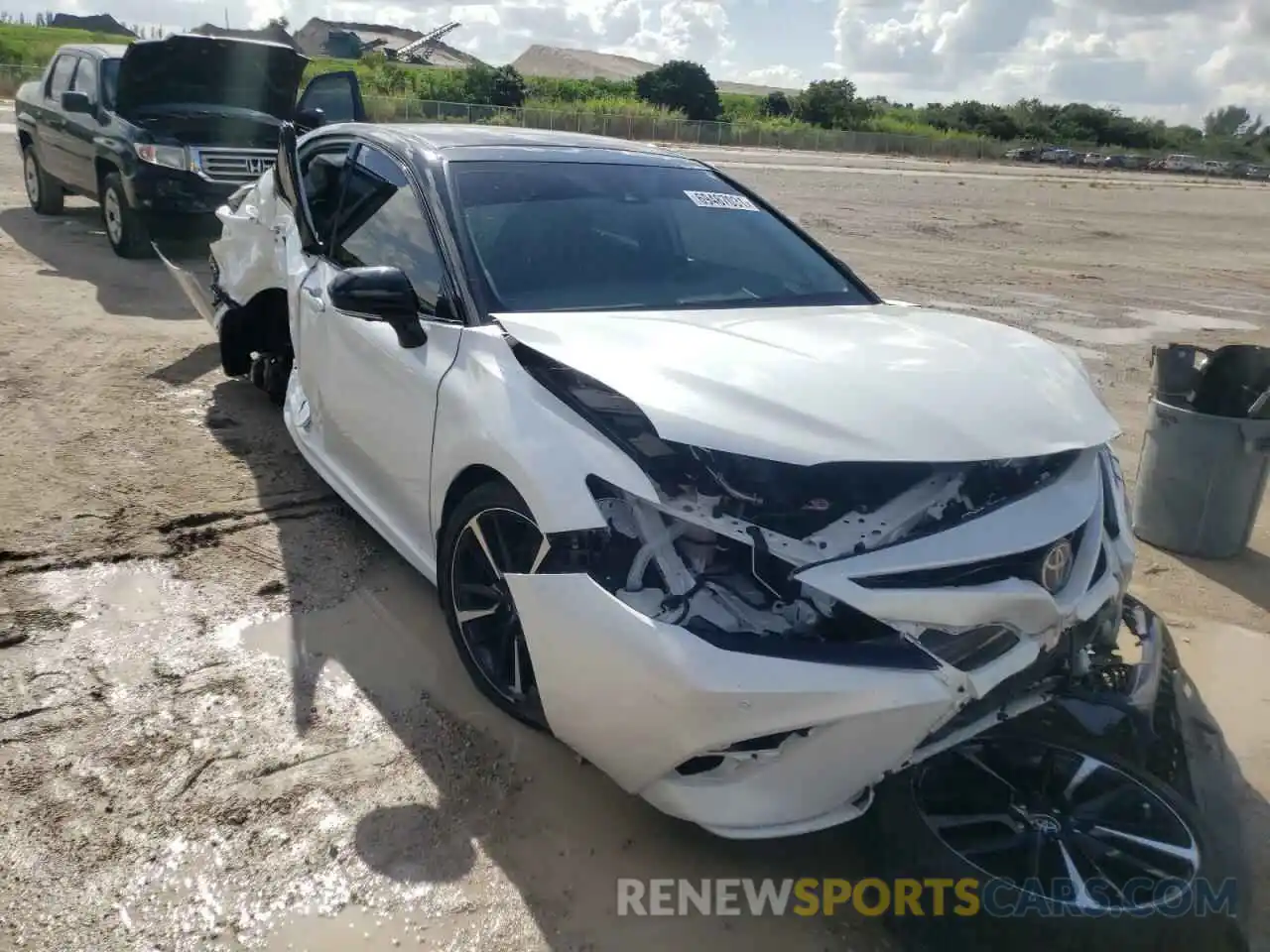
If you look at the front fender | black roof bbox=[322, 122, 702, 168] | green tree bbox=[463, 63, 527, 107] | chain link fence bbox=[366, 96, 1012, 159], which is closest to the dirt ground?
the front fender

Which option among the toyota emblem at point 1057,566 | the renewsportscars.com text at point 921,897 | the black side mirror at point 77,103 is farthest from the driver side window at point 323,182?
the black side mirror at point 77,103

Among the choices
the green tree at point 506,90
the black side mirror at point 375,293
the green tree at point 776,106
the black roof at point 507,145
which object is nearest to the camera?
the black side mirror at point 375,293

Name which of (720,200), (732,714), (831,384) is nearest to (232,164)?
(720,200)

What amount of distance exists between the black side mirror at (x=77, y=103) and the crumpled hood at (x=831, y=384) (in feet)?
27.6

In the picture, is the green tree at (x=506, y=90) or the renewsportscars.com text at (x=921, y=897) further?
the green tree at (x=506, y=90)

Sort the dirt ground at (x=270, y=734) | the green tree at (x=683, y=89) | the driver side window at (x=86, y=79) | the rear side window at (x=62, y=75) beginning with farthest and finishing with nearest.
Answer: the green tree at (x=683, y=89)
the rear side window at (x=62, y=75)
the driver side window at (x=86, y=79)
the dirt ground at (x=270, y=734)

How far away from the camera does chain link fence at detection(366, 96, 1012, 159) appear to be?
41.3m

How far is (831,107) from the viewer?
79375mm

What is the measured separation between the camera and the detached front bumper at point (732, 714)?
7.38ft

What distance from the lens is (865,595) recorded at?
7.50ft

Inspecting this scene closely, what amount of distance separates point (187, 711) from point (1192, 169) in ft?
255

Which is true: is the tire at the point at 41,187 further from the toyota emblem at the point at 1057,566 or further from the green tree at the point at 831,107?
the green tree at the point at 831,107

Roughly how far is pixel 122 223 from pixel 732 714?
29.9ft

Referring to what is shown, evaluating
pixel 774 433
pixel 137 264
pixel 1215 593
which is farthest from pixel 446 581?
pixel 137 264
